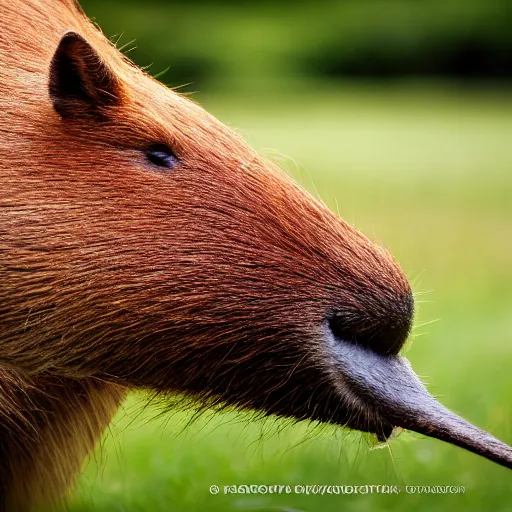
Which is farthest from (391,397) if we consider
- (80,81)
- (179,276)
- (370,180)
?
(370,180)

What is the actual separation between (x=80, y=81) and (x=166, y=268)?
0.48 metres

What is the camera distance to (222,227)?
2.27 metres

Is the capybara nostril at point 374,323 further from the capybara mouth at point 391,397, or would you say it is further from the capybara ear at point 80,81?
the capybara ear at point 80,81

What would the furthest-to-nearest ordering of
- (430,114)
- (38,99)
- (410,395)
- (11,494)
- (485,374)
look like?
(430,114) → (485,374) → (11,494) → (38,99) → (410,395)

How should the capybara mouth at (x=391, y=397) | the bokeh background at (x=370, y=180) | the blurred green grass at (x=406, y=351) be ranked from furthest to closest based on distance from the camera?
the bokeh background at (x=370, y=180) → the blurred green grass at (x=406, y=351) → the capybara mouth at (x=391, y=397)

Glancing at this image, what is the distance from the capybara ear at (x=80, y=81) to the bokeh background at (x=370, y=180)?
55 centimetres

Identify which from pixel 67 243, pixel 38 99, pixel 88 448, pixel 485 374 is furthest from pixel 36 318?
pixel 485 374

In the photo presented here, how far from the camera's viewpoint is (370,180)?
1349 cm

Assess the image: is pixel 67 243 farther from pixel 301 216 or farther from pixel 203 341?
pixel 301 216

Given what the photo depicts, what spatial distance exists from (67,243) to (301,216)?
53 centimetres

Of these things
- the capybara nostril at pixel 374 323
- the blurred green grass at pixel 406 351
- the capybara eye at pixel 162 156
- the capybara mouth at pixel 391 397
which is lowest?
the blurred green grass at pixel 406 351

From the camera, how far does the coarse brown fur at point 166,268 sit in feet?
7.28

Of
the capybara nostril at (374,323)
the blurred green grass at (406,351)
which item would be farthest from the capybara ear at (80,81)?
the capybara nostril at (374,323)

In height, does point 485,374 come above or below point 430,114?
below
